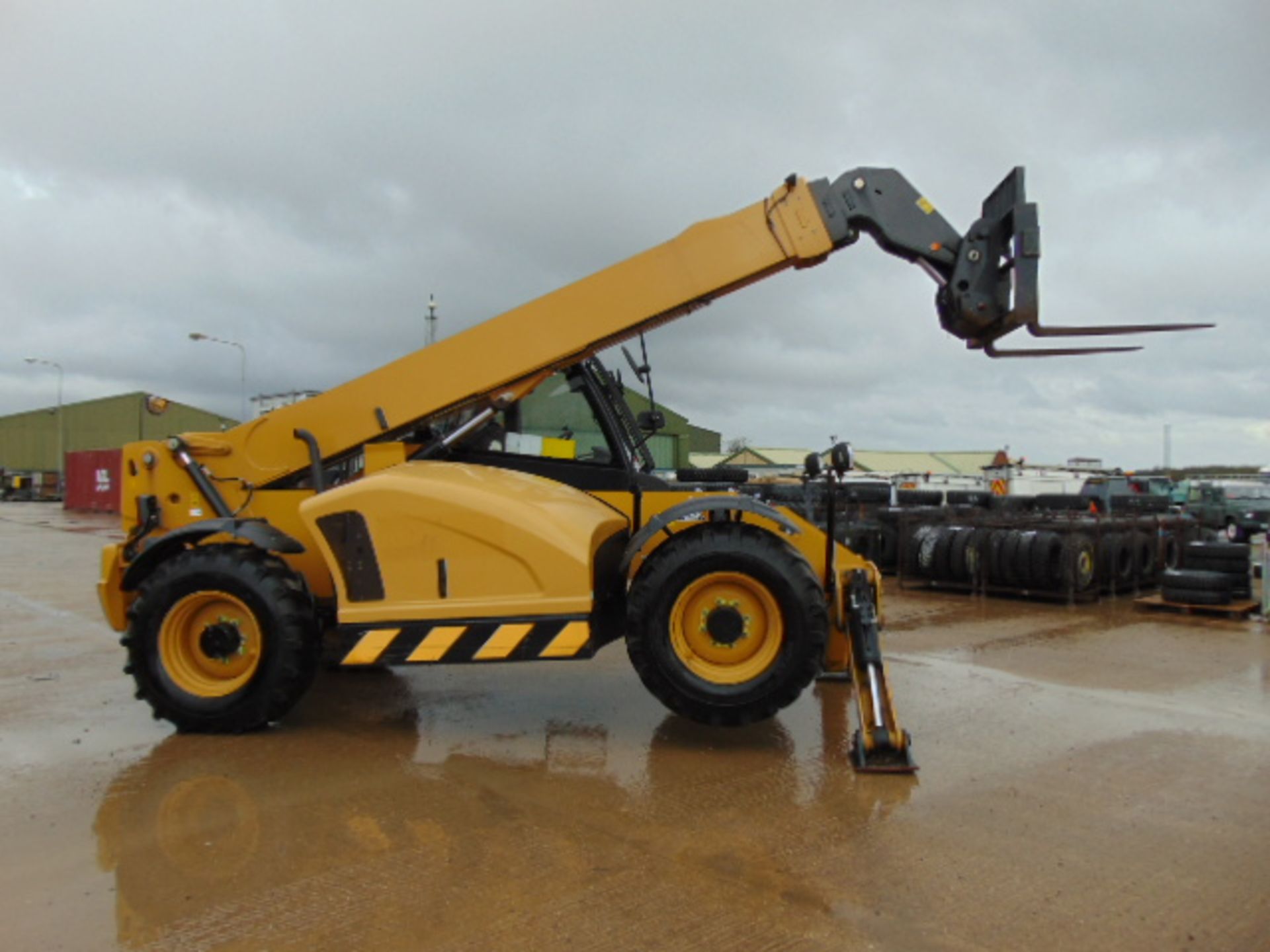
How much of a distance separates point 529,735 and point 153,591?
8.26ft

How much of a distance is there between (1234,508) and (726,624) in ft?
78.9

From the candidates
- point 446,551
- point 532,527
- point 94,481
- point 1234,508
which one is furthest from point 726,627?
point 94,481

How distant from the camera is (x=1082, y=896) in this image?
11.5 feet

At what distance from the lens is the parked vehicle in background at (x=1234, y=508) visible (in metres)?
23.2

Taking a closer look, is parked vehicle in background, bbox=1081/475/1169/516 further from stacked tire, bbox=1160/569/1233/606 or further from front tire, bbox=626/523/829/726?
front tire, bbox=626/523/829/726

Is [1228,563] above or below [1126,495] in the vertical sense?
below

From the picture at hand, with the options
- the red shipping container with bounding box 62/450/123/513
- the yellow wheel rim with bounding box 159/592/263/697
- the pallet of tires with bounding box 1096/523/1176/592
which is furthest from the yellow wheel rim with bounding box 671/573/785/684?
the red shipping container with bounding box 62/450/123/513

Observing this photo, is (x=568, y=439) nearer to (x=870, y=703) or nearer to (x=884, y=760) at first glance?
(x=870, y=703)

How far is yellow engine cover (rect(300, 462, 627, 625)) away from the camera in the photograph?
535cm

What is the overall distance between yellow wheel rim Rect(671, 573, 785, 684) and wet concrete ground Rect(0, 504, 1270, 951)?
507 millimetres

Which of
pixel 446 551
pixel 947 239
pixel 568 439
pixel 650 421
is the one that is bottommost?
pixel 446 551

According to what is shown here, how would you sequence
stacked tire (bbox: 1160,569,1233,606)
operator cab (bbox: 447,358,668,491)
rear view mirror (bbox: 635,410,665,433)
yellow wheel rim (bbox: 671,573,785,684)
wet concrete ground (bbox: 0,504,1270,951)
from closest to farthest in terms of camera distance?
wet concrete ground (bbox: 0,504,1270,951) → yellow wheel rim (bbox: 671,573,785,684) → operator cab (bbox: 447,358,668,491) → rear view mirror (bbox: 635,410,665,433) → stacked tire (bbox: 1160,569,1233,606)

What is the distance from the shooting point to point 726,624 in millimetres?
5410

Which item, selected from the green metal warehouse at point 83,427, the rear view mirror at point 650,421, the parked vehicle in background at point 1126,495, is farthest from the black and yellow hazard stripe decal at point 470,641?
the green metal warehouse at point 83,427
